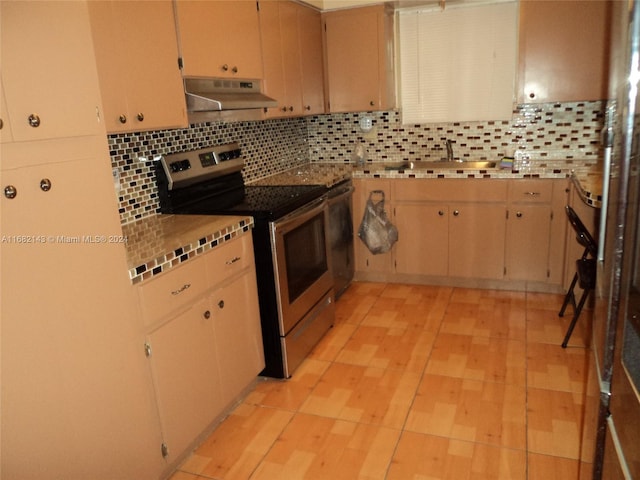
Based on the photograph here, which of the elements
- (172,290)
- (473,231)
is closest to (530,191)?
(473,231)

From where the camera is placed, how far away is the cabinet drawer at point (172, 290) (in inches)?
73.5

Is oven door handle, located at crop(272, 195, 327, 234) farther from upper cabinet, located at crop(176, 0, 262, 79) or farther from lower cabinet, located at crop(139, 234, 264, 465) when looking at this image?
upper cabinet, located at crop(176, 0, 262, 79)

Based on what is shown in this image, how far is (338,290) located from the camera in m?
3.78

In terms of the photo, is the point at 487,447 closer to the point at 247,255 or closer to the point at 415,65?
the point at 247,255

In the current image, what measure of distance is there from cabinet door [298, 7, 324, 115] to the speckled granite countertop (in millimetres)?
1557

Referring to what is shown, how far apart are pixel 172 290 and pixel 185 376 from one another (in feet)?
1.22

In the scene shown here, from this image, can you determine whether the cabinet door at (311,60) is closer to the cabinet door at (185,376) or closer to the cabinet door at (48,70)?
the cabinet door at (185,376)

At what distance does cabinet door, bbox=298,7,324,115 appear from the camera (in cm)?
369

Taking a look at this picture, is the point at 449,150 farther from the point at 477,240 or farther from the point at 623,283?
the point at 623,283

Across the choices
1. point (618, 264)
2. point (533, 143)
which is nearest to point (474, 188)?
point (533, 143)

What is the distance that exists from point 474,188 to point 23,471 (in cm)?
315

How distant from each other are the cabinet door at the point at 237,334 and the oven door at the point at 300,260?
0.14 meters

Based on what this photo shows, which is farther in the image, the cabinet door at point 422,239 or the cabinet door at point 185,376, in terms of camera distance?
the cabinet door at point 422,239

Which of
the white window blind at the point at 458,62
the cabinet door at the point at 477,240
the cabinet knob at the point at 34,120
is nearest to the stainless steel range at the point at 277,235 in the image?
the cabinet door at the point at 477,240
